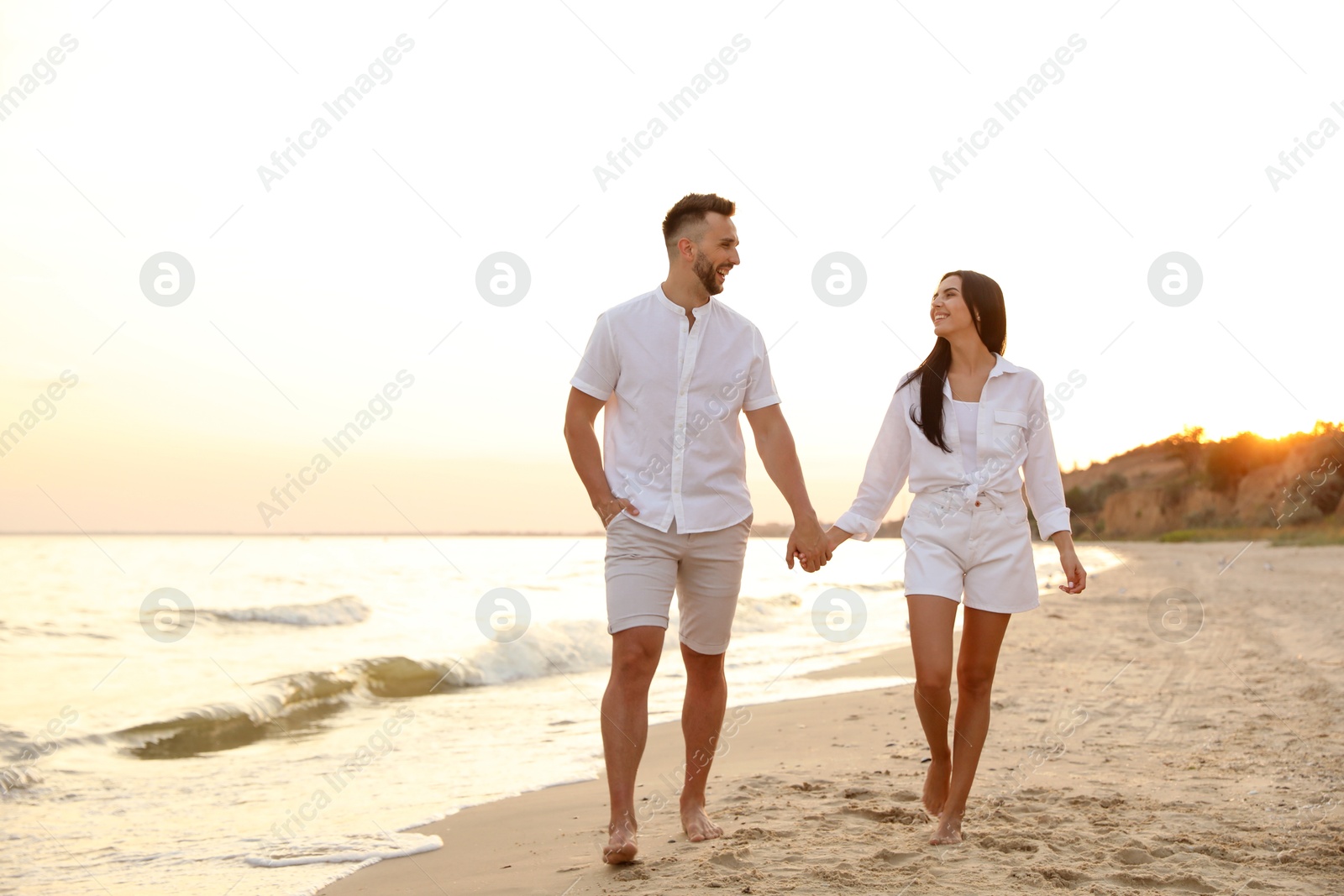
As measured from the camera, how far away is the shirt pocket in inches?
134

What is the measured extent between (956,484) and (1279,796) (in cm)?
189

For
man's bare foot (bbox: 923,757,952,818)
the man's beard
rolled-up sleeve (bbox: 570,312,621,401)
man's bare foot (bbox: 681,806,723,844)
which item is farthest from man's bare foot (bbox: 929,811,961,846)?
the man's beard

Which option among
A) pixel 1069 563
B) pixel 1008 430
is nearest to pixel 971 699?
pixel 1069 563

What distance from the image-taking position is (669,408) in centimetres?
340

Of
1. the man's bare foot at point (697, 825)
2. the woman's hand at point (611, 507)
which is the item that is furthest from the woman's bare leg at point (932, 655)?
the woman's hand at point (611, 507)

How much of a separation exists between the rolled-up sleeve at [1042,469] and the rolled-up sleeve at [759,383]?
0.92 m

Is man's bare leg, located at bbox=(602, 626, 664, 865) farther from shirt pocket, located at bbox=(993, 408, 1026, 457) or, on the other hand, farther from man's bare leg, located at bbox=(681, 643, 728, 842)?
shirt pocket, located at bbox=(993, 408, 1026, 457)

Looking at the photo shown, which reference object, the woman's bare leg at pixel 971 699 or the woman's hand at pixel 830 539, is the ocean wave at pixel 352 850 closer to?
the woman's hand at pixel 830 539

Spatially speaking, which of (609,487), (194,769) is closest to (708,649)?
(609,487)

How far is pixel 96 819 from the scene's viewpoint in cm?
466

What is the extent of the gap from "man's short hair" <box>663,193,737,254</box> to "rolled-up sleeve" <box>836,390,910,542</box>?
936mm

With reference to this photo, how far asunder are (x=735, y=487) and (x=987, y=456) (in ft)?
2.89

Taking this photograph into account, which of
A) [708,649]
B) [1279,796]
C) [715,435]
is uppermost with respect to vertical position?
[715,435]

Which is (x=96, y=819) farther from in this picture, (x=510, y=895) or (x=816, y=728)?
(x=816, y=728)
